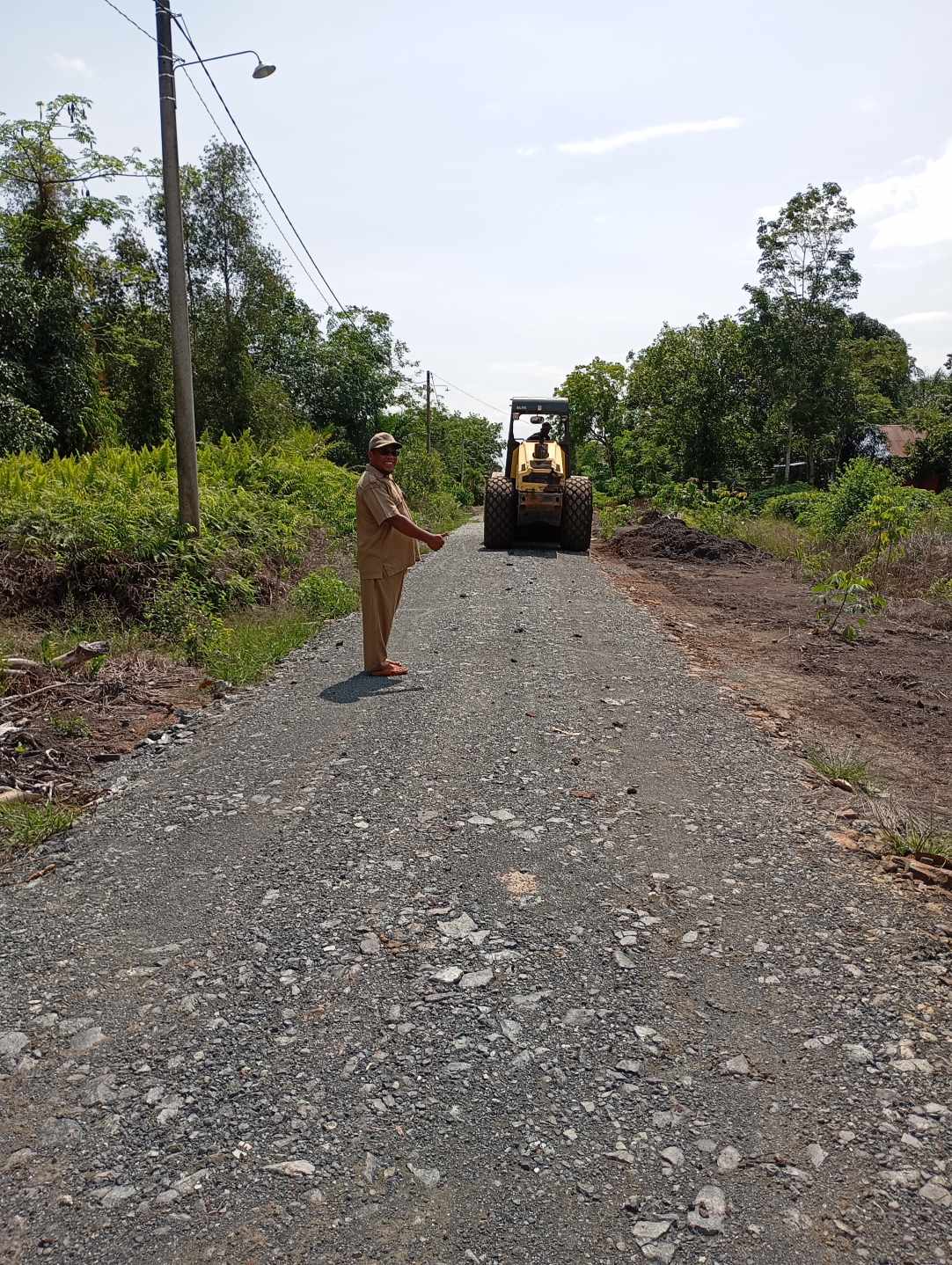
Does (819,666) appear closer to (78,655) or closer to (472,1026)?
(472,1026)

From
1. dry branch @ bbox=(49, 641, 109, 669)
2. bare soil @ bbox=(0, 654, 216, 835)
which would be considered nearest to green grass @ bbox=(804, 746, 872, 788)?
bare soil @ bbox=(0, 654, 216, 835)

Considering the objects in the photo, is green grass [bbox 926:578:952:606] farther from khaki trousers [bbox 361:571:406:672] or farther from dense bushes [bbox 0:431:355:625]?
dense bushes [bbox 0:431:355:625]

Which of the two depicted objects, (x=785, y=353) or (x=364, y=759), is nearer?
(x=364, y=759)

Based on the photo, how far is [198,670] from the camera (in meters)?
7.74

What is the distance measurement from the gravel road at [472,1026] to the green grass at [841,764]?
267mm

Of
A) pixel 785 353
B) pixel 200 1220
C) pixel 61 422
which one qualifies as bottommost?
pixel 200 1220

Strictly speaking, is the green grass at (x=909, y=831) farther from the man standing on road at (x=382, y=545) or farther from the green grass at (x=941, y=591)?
the green grass at (x=941, y=591)

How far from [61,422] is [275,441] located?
652 centimetres

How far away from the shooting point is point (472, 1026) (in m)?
2.85

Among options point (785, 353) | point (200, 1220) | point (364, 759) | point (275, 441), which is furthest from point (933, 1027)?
point (785, 353)

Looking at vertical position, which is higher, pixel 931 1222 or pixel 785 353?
pixel 785 353

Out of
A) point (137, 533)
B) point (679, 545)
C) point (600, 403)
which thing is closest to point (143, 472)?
point (137, 533)

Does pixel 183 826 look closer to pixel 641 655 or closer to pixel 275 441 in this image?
pixel 641 655

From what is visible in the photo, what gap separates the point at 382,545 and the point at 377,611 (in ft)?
1.78
